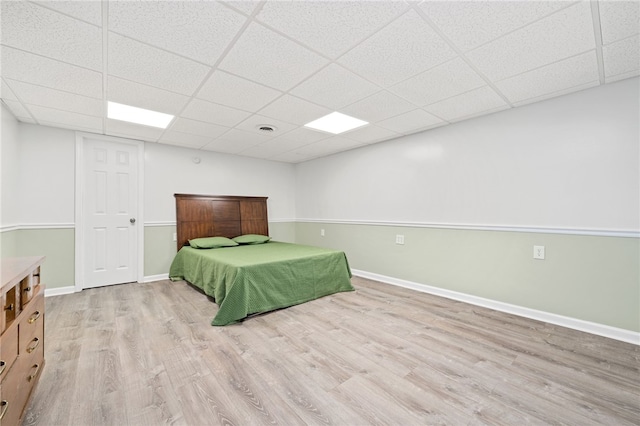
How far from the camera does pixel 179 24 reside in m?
1.54

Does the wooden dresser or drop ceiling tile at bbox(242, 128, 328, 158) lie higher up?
drop ceiling tile at bbox(242, 128, 328, 158)

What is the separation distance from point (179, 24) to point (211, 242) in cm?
312

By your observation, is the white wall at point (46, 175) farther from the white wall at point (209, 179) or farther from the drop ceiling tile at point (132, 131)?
the white wall at point (209, 179)

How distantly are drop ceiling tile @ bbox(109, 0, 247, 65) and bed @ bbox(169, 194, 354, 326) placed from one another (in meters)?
1.91

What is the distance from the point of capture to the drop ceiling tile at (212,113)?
267 cm

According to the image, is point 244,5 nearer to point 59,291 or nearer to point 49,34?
point 49,34

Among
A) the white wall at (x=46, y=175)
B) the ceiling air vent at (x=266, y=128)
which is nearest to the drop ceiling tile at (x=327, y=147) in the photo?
the ceiling air vent at (x=266, y=128)

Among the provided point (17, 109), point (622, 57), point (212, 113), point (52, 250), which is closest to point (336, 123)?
point (212, 113)

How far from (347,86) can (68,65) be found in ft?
6.86

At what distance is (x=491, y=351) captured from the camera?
80.8 inches

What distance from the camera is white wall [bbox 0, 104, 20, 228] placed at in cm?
261

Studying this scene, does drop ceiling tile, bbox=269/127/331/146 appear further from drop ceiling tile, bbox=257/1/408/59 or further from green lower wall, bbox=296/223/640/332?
drop ceiling tile, bbox=257/1/408/59

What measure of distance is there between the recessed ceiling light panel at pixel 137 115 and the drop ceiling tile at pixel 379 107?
2.05 m

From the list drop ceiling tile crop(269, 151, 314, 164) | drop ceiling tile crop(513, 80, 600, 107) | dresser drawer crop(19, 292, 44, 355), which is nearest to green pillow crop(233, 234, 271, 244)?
drop ceiling tile crop(269, 151, 314, 164)
